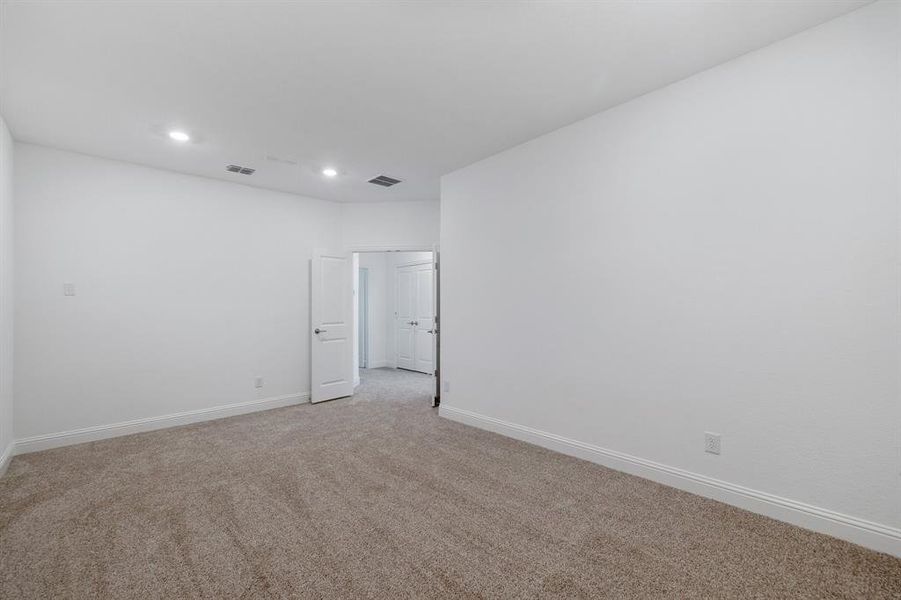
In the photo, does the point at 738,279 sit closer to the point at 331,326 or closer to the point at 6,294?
the point at 331,326

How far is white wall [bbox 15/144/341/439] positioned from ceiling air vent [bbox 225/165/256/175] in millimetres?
456

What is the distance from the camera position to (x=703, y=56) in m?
2.46

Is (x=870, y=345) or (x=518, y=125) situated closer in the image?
(x=870, y=345)

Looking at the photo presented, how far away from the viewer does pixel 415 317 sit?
780cm

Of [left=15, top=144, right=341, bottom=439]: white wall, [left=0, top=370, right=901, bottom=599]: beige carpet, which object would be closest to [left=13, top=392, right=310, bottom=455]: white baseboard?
[left=15, top=144, right=341, bottom=439]: white wall

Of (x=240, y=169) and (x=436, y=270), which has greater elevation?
(x=240, y=169)

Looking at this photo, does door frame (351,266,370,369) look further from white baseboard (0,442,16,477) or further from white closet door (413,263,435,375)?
white baseboard (0,442,16,477)

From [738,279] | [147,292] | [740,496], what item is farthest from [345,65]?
[740,496]

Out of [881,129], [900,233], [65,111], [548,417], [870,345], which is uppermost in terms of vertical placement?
[65,111]

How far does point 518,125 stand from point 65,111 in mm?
3585

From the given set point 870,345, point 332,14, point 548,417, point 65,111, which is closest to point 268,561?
point 548,417

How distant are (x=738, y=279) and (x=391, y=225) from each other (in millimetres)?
4370

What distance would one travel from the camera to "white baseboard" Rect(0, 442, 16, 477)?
3109mm

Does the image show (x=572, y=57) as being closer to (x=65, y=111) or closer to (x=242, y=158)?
(x=242, y=158)
